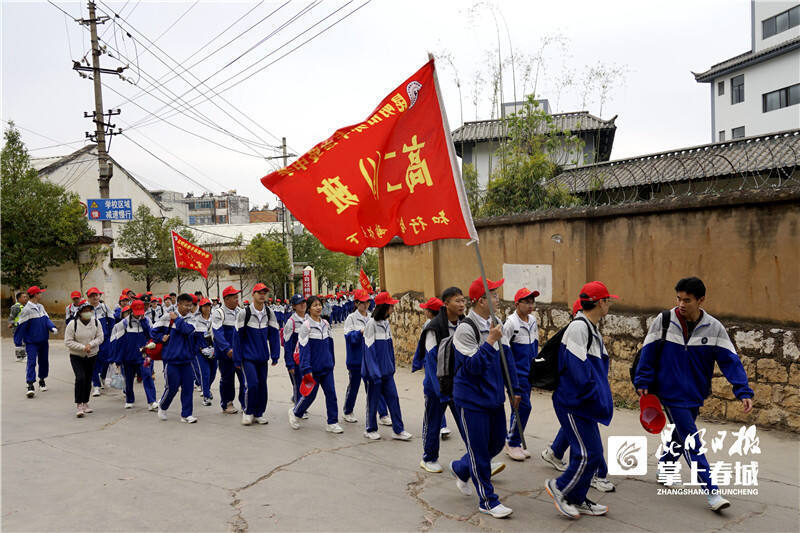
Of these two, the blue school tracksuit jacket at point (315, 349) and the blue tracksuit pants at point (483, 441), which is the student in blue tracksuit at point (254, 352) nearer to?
the blue school tracksuit jacket at point (315, 349)

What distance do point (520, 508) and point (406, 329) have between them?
8591mm

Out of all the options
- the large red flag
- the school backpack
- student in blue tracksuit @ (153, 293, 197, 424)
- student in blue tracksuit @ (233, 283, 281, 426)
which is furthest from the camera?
student in blue tracksuit @ (153, 293, 197, 424)

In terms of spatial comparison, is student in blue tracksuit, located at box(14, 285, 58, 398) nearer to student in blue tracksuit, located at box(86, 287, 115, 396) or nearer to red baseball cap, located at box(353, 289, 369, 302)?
student in blue tracksuit, located at box(86, 287, 115, 396)

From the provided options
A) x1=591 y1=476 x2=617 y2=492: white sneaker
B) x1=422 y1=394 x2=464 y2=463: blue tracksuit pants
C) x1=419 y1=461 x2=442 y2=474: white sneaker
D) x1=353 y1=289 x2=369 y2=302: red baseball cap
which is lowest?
x1=419 y1=461 x2=442 y2=474: white sneaker

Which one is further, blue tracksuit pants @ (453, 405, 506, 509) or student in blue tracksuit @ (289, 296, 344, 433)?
student in blue tracksuit @ (289, 296, 344, 433)

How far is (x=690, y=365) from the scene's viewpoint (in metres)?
4.76

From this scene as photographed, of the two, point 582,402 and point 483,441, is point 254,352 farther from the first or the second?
point 582,402

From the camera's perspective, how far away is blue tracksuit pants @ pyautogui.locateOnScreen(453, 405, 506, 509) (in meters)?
4.64

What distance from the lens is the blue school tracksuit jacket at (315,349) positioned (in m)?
7.64

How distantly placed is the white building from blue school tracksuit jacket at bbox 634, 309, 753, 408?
2858 cm

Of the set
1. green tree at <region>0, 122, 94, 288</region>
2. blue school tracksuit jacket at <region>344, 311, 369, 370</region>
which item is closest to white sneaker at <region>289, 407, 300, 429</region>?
blue school tracksuit jacket at <region>344, 311, 369, 370</region>

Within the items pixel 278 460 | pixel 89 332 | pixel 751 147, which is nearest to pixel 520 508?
pixel 278 460

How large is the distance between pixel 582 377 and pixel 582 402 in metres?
0.22

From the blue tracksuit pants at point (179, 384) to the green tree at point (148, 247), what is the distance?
58.7 ft
